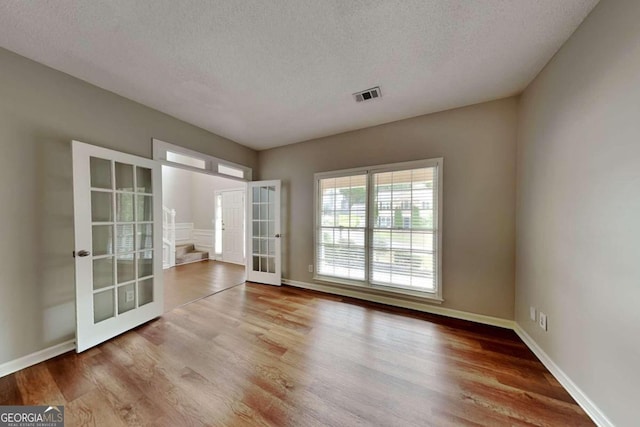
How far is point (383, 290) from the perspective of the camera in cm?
301

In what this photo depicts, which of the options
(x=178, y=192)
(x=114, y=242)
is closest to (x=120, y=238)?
(x=114, y=242)

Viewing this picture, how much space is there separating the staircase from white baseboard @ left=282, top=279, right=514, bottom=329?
349 cm

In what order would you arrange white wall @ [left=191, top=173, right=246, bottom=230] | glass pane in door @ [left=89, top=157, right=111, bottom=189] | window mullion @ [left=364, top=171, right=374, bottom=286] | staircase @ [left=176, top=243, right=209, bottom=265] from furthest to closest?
white wall @ [left=191, top=173, right=246, bottom=230] → staircase @ [left=176, top=243, right=209, bottom=265] → window mullion @ [left=364, top=171, right=374, bottom=286] → glass pane in door @ [left=89, top=157, right=111, bottom=189]

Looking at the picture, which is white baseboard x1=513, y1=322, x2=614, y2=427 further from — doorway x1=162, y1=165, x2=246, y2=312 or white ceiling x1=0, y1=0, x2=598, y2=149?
doorway x1=162, y1=165, x2=246, y2=312

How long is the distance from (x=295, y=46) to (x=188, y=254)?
5972 mm

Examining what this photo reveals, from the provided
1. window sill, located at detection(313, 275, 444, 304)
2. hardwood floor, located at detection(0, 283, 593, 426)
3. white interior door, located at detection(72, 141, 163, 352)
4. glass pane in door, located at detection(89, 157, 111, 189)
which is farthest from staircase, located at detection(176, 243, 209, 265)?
window sill, located at detection(313, 275, 444, 304)

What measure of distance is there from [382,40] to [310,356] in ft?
8.77

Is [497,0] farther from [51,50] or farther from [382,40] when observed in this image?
[51,50]

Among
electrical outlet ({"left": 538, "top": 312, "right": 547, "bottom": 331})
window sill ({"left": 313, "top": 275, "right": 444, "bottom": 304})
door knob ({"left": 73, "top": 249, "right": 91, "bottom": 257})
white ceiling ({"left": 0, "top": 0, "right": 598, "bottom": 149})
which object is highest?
white ceiling ({"left": 0, "top": 0, "right": 598, "bottom": 149})

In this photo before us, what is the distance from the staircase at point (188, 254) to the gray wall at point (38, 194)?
12.6ft

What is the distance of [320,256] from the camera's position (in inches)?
141

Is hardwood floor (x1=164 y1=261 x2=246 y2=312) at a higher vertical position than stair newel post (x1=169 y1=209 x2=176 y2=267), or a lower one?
lower

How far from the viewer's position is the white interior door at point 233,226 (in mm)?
5768

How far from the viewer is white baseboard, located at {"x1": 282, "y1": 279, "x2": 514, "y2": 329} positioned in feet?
7.95
